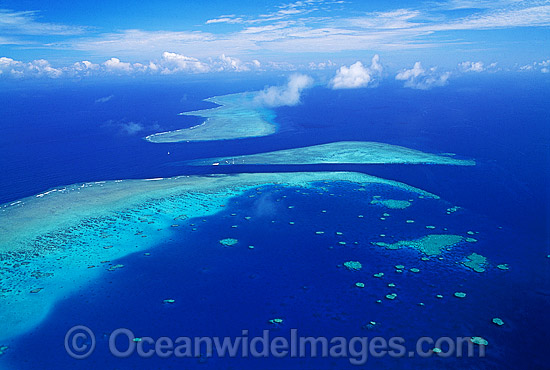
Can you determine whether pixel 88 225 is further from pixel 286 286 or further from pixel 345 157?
pixel 345 157

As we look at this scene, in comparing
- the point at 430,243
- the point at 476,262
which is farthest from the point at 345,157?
the point at 476,262

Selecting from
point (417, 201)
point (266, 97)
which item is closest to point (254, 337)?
point (417, 201)

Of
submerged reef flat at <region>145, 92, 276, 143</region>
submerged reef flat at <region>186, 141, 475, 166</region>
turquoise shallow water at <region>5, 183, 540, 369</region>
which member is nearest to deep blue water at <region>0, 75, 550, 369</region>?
turquoise shallow water at <region>5, 183, 540, 369</region>

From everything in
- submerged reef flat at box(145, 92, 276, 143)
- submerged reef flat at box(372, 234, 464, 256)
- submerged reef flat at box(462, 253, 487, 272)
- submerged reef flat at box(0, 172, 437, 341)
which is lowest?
submerged reef flat at box(462, 253, 487, 272)

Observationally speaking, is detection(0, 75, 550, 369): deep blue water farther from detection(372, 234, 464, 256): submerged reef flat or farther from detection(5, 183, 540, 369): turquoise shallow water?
detection(372, 234, 464, 256): submerged reef flat

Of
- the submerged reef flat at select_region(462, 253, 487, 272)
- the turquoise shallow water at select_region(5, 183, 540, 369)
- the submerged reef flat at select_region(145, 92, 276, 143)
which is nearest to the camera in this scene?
the turquoise shallow water at select_region(5, 183, 540, 369)

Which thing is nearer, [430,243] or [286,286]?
[286,286]

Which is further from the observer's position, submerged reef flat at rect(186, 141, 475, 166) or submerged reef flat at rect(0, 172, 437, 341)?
submerged reef flat at rect(186, 141, 475, 166)
